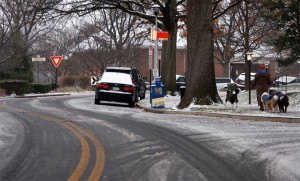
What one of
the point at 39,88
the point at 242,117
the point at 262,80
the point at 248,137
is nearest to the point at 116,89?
the point at 262,80

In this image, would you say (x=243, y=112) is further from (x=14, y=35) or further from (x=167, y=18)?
(x=14, y=35)

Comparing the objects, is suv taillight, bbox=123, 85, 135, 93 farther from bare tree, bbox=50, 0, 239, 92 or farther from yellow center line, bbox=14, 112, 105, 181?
yellow center line, bbox=14, 112, 105, 181

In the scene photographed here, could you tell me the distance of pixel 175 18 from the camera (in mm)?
30844

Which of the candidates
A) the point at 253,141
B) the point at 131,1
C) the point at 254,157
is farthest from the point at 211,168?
the point at 131,1

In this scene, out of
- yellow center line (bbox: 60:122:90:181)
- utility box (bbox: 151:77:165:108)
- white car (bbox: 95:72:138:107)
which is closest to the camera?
yellow center line (bbox: 60:122:90:181)

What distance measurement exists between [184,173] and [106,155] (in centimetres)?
188

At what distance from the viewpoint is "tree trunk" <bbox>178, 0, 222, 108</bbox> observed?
19.2 m

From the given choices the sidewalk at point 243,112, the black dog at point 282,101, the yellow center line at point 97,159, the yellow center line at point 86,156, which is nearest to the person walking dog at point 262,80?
the sidewalk at point 243,112

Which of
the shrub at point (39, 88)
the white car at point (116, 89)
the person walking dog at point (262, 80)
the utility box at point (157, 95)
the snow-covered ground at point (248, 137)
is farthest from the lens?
the shrub at point (39, 88)

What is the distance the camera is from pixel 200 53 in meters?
19.3

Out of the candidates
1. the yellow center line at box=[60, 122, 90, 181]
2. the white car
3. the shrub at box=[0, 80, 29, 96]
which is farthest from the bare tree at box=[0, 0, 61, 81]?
the yellow center line at box=[60, 122, 90, 181]

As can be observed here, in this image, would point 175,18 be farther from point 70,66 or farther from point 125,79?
point 70,66

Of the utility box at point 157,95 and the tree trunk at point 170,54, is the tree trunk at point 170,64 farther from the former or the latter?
the utility box at point 157,95

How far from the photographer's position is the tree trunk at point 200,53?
1922 centimetres
